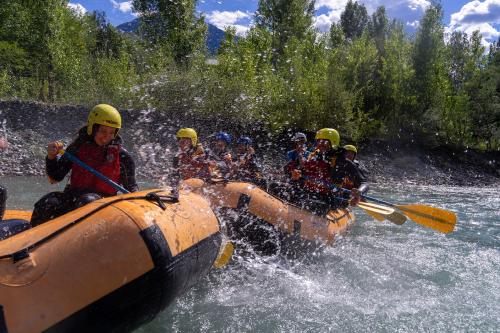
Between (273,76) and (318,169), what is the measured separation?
545 inches

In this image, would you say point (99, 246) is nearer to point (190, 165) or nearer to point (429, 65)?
point (190, 165)

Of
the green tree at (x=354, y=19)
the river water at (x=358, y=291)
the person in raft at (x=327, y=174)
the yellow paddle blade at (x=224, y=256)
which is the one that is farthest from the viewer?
the green tree at (x=354, y=19)

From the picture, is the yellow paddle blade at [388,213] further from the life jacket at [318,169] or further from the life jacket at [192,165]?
the life jacket at [192,165]

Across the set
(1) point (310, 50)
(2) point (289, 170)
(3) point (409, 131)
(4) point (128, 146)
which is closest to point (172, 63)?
(4) point (128, 146)

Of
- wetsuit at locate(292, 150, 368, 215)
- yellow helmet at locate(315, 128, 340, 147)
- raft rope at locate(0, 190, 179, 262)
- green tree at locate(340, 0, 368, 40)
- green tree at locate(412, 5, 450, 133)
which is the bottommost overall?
wetsuit at locate(292, 150, 368, 215)

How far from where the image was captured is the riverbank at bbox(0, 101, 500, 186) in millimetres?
14938

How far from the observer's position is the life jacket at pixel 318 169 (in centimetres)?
689

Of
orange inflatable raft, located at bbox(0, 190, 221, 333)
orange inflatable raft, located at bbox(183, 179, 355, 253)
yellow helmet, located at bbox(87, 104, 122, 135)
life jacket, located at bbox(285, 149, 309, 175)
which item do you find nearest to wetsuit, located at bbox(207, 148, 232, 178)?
life jacket, located at bbox(285, 149, 309, 175)

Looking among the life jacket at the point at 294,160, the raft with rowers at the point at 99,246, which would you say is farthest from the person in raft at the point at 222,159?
the raft with rowers at the point at 99,246

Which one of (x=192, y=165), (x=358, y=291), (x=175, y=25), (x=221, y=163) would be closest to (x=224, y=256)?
(x=358, y=291)

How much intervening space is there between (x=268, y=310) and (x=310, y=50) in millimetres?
20022

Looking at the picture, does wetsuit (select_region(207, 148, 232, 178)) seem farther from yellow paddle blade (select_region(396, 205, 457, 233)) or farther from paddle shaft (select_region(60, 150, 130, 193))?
paddle shaft (select_region(60, 150, 130, 193))

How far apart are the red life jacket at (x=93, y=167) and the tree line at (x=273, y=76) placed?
45.9 ft

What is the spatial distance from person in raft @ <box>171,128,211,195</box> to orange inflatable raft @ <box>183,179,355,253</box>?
108 cm
